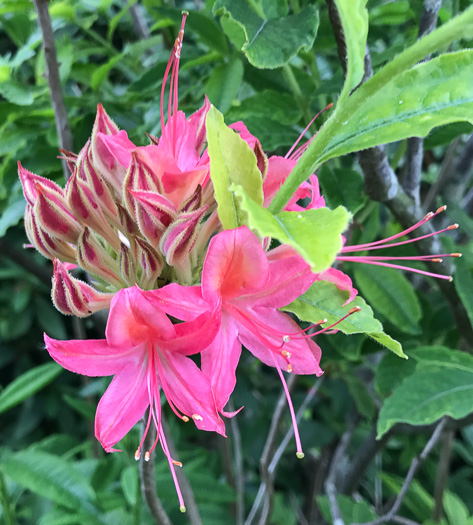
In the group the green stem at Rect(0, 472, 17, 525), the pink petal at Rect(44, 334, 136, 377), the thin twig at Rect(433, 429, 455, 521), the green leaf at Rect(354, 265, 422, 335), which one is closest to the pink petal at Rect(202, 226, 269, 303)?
the pink petal at Rect(44, 334, 136, 377)

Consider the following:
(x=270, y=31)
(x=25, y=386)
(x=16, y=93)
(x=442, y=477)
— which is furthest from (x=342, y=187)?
(x=442, y=477)

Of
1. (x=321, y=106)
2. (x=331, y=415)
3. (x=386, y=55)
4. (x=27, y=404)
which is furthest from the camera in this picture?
(x=27, y=404)

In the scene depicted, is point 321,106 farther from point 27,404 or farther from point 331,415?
point 27,404

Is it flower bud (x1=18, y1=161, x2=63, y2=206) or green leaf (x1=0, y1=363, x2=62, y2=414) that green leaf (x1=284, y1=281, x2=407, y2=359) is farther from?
green leaf (x1=0, y1=363, x2=62, y2=414)

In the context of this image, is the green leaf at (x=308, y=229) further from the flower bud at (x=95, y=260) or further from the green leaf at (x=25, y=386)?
the green leaf at (x=25, y=386)

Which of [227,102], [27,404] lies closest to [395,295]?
[227,102]

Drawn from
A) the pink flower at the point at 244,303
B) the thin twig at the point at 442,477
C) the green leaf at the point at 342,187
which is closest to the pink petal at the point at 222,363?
the pink flower at the point at 244,303
